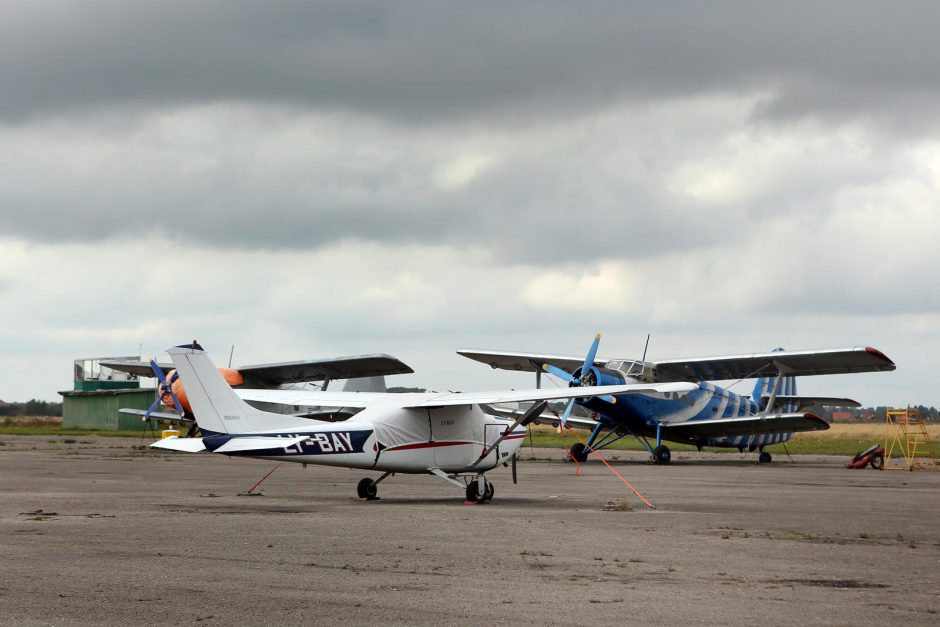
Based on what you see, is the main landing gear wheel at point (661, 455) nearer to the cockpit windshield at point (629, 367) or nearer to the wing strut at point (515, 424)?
the cockpit windshield at point (629, 367)

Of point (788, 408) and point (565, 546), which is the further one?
point (788, 408)

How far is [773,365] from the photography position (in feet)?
113

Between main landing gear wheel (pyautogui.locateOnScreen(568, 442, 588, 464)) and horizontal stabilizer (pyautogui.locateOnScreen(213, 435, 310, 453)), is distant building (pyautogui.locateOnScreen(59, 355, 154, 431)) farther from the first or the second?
horizontal stabilizer (pyautogui.locateOnScreen(213, 435, 310, 453))

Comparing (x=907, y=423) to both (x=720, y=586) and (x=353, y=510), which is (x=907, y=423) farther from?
(x=720, y=586)

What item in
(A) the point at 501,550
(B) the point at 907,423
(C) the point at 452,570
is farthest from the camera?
(B) the point at 907,423

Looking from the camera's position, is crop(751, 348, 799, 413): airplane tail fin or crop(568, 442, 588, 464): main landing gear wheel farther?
crop(751, 348, 799, 413): airplane tail fin

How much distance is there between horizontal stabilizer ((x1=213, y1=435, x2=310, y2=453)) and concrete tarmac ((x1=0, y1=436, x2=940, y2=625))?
91 centimetres

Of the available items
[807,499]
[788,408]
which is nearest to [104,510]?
[807,499]

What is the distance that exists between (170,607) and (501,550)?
4319 mm

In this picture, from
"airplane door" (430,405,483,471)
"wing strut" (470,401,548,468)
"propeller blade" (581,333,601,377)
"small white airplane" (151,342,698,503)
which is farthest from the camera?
"propeller blade" (581,333,601,377)

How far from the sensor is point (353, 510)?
616 inches

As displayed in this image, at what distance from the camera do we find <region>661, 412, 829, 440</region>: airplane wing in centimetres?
3356

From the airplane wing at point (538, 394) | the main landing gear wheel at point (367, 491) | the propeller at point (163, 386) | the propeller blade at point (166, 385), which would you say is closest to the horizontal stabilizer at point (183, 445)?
the main landing gear wheel at point (367, 491)

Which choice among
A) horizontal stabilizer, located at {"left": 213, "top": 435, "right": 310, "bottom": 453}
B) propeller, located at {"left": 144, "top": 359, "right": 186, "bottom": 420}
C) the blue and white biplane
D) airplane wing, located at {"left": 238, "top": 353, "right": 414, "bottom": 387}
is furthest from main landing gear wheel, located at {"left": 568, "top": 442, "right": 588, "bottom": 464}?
horizontal stabilizer, located at {"left": 213, "top": 435, "right": 310, "bottom": 453}
